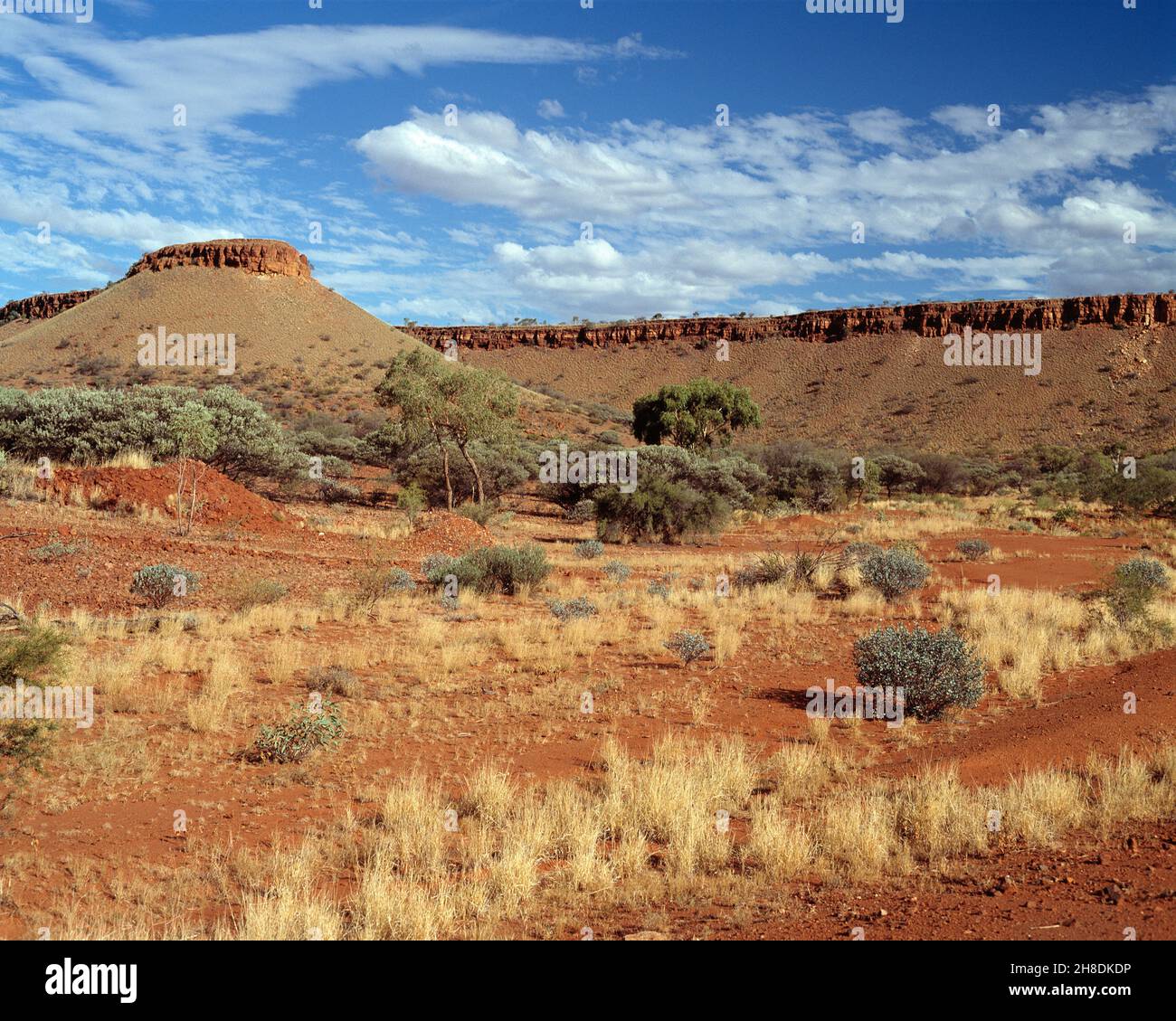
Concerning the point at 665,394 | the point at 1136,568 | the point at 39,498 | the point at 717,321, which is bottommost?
the point at 1136,568

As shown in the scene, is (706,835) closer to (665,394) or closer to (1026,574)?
(1026,574)

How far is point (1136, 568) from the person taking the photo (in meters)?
13.5

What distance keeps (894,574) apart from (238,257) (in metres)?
68.6

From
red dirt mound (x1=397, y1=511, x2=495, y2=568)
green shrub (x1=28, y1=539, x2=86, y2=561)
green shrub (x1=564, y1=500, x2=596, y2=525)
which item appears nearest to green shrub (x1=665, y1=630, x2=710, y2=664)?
red dirt mound (x1=397, y1=511, x2=495, y2=568)

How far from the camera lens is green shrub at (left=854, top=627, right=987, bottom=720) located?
9.05m

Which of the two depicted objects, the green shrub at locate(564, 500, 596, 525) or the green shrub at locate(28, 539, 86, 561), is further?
the green shrub at locate(564, 500, 596, 525)

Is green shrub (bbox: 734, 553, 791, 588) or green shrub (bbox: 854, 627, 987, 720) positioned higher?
green shrub (bbox: 734, 553, 791, 588)

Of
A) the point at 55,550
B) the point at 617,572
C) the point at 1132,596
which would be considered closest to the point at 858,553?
the point at 617,572

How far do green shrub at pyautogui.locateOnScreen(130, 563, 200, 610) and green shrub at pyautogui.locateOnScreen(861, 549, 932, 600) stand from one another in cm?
1135

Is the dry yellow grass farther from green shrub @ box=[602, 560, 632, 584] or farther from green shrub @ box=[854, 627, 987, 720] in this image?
green shrub @ box=[602, 560, 632, 584]

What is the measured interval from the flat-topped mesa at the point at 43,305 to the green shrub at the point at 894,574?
289ft

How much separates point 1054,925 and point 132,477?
66.7ft

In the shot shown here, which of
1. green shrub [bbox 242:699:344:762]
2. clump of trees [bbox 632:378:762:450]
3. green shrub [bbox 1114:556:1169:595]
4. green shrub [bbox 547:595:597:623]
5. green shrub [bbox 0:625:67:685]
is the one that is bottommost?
green shrub [bbox 242:699:344:762]
